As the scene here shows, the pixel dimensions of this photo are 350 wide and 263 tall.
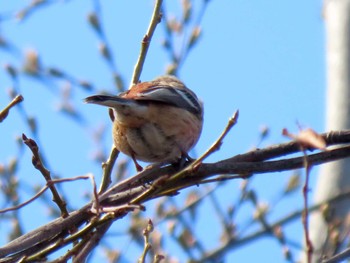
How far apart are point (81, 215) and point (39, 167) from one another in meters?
0.21

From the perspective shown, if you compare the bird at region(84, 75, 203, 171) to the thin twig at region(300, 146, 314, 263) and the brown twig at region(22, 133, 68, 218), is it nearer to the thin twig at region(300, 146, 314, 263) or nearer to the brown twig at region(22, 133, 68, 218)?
the brown twig at region(22, 133, 68, 218)

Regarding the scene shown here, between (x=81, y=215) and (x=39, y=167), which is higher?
(x=39, y=167)

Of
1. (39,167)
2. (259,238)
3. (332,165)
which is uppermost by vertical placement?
(332,165)

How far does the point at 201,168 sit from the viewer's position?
2.96 metres

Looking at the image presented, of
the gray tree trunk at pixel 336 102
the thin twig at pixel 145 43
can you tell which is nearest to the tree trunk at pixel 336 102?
the gray tree trunk at pixel 336 102

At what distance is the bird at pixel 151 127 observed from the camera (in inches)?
170

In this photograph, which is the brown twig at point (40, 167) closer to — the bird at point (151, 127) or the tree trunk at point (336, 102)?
the bird at point (151, 127)

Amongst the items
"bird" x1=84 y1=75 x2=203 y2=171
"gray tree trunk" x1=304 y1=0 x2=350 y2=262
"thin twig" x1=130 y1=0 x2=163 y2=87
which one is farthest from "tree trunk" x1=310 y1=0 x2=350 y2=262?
"thin twig" x1=130 y1=0 x2=163 y2=87

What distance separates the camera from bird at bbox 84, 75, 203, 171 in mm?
4320

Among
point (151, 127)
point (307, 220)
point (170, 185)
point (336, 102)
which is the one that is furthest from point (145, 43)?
point (336, 102)

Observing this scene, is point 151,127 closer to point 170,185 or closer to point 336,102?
point 170,185

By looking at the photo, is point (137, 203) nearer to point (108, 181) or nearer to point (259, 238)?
point (108, 181)

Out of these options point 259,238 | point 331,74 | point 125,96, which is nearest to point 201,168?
point 125,96

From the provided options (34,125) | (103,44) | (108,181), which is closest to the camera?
(108,181)
